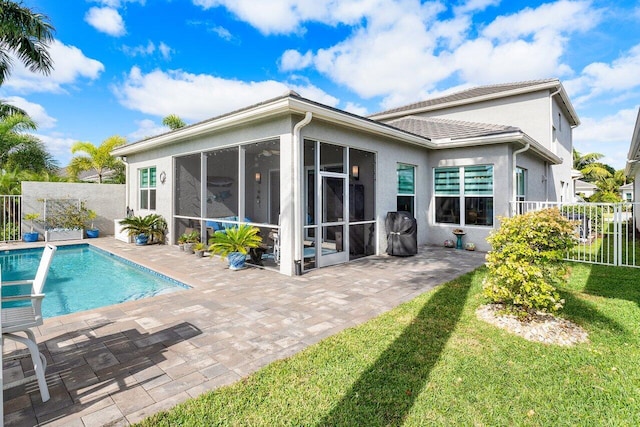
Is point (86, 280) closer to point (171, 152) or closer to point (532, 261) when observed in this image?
point (171, 152)

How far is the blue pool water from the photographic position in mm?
5956

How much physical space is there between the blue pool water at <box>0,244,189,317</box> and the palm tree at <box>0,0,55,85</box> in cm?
830

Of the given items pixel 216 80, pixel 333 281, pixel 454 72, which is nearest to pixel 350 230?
pixel 333 281

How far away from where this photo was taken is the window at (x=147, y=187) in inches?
492

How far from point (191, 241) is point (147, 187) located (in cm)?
462

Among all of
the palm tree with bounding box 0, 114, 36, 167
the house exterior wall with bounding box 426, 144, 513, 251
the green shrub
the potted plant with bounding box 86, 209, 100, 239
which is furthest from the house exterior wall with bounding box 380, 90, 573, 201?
the palm tree with bounding box 0, 114, 36, 167

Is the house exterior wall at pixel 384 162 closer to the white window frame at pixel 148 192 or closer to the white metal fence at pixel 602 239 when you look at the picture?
the white metal fence at pixel 602 239

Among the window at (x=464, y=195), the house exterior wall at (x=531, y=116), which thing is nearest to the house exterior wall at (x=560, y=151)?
the house exterior wall at (x=531, y=116)

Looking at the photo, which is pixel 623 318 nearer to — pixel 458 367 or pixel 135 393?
pixel 458 367

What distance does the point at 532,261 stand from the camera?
4375 mm

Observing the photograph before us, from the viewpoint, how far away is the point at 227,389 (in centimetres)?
278

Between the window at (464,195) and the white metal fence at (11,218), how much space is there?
16.1m

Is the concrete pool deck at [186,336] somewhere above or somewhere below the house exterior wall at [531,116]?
below

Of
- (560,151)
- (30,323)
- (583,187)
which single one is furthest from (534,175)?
(583,187)
